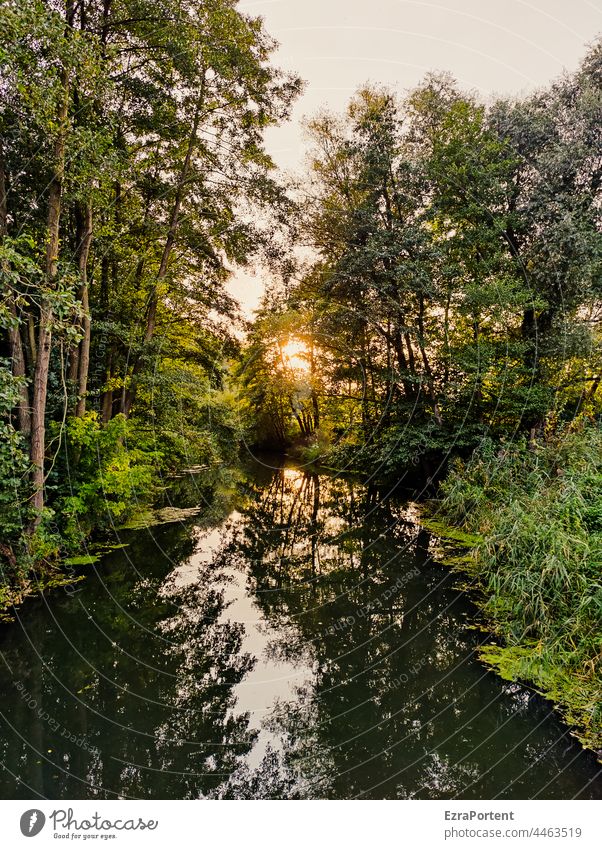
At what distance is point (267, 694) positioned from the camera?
217 inches

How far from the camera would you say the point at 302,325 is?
18891mm

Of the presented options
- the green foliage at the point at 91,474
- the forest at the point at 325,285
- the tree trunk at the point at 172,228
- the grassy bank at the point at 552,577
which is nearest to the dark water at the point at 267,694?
the grassy bank at the point at 552,577

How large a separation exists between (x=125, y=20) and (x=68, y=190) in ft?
12.5

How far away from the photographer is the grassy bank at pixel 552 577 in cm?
507

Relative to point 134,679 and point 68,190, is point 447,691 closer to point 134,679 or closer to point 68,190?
point 134,679

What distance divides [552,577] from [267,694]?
4.22m

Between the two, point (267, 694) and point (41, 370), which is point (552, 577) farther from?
point (41, 370)

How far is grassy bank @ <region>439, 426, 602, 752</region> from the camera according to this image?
200 inches

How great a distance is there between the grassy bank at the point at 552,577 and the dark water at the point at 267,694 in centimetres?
35

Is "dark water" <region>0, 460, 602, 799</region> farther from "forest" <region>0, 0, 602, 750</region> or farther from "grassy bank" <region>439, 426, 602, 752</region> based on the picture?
"forest" <region>0, 0, 602, 750</region>

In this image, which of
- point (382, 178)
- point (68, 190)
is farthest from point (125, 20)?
point (382, 178)

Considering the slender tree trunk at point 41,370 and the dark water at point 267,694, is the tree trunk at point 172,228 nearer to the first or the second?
the slender tree trunk at point 41,370

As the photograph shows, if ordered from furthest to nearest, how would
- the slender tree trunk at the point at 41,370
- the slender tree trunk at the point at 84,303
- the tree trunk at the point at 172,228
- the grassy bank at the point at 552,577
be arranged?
the tree trunk at the point at 172,228, the slender tree trunk at the point at 84,303, the slender tree trunk at the point at 41,370, the grassy bank at the point at 552,577

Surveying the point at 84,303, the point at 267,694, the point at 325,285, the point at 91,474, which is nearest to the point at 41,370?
the point at 84,303
